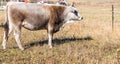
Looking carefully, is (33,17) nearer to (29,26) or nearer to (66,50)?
(29,26)

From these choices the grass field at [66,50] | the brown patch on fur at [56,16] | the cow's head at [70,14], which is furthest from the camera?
the cow's head at [70,14]

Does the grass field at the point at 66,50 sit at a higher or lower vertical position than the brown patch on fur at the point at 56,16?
lower

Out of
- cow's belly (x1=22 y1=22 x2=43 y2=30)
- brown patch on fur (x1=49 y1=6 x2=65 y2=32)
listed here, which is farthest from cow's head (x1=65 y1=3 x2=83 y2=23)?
cow's belly (x1=22 y1=22 x2=43 y2=30)

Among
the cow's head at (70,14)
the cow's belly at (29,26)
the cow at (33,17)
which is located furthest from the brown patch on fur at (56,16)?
the cow's belly at (29,26)

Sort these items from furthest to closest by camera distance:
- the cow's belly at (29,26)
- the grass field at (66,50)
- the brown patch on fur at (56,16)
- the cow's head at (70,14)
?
the cow's head at (70,14) → the brown patch on fur at (56,16) → the cow's belly at (29,26) → the grass field at (66,50)

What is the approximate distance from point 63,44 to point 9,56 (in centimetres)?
309

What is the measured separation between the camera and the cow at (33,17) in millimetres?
11677

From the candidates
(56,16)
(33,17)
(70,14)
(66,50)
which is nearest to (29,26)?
(33,17)

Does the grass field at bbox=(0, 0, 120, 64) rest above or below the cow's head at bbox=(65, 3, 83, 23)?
below

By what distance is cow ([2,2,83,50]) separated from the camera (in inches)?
460

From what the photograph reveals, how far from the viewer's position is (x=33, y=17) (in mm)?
12102

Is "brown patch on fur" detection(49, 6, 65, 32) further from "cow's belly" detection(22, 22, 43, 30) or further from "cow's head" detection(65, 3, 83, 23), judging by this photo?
"cow's belly" detection(22, 22, 43, 30)

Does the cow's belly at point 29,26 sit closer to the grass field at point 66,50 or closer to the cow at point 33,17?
the cow at point 33,17

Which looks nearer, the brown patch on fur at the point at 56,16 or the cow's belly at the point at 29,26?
the cow's belly at the point at 29,26
